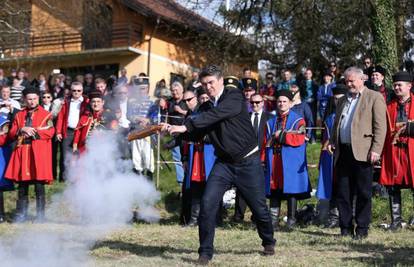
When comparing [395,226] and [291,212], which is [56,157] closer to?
[291,212]

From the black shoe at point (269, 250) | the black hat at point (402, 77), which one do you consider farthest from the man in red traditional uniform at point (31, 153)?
the black hat at point (402, 77)

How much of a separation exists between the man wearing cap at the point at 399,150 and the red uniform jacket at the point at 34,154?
6.05 metres

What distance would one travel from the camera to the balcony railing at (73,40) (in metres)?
32.3

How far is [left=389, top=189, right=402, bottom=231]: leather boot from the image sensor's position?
9.88 meters

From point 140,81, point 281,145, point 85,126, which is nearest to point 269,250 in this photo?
point 281,145

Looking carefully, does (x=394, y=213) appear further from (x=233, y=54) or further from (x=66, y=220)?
(x=233, y=54)

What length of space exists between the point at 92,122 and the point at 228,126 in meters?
5.04

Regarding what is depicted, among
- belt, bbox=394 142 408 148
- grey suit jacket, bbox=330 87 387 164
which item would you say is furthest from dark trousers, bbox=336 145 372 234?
belt, bbox=394 142 408 148

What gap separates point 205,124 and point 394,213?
4109mm

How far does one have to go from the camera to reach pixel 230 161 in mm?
7684

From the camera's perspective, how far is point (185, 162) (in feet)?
38.7

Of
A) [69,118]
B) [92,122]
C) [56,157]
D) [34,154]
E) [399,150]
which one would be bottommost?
[56,157]

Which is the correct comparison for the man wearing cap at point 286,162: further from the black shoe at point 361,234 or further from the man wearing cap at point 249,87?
the black shoe at point 361,234

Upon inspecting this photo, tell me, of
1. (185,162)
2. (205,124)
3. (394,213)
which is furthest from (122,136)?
(394,213)
